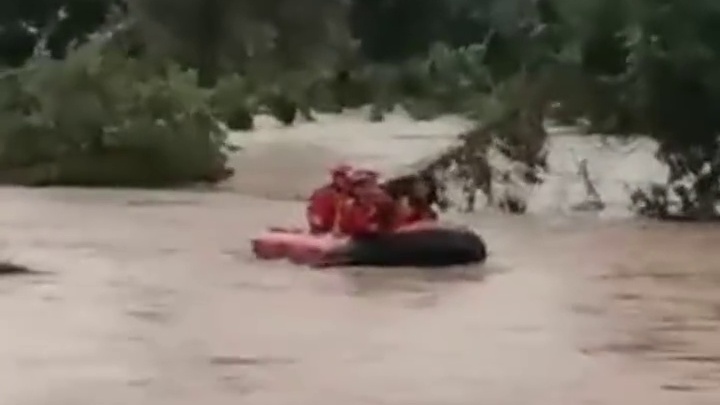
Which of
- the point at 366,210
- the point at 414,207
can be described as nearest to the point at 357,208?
the point at 366,210

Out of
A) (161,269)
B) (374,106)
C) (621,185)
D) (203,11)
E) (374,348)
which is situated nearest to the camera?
(374,348)

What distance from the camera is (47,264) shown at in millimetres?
7094

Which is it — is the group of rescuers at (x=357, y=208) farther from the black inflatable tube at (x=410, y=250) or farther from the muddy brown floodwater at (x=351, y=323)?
the muddy brown floodwater at (x=351, y=323)

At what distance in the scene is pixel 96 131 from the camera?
11641 mm

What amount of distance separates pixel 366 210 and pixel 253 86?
11.7 m

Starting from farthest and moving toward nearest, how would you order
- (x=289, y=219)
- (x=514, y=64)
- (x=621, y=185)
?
(x=514, y=64), (x=621, y=185), (x=289, y=219)

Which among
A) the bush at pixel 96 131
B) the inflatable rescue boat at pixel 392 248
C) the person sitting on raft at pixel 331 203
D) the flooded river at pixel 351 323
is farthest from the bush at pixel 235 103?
the inflatable rescue boat at pixel 392 248

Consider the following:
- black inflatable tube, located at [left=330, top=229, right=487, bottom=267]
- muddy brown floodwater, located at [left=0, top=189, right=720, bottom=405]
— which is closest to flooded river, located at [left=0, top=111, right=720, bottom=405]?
muddy brown floodwater, located at [left=0, top=189, right=720, bottom=405]

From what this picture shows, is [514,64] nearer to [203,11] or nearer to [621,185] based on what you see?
[203,11]

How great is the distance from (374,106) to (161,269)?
15.5 metres

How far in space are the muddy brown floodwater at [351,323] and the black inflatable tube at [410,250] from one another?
124 mm

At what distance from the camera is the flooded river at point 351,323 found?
4387 mm

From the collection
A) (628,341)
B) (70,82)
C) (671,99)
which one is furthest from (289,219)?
(628,341)

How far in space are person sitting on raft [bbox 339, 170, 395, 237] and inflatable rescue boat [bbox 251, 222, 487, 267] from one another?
0.16 ft
